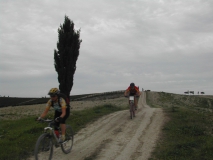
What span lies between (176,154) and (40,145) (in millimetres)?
4281

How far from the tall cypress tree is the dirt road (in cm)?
845

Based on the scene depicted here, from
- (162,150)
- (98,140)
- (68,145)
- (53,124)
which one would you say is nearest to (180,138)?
(162,150)

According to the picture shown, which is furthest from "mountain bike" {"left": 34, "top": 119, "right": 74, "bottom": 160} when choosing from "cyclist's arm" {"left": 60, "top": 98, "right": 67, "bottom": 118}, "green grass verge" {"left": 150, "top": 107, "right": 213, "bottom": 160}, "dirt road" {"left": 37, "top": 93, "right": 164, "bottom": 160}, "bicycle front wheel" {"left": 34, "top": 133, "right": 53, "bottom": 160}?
"green grass verge" {"left": 150, "top": 107, "right": 213, "bottom": 160}

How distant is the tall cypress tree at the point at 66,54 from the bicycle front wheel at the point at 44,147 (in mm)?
14750

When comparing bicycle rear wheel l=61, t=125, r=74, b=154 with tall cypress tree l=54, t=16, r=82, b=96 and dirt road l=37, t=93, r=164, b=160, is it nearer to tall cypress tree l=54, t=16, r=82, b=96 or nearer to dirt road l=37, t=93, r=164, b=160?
dirt road l=37, t=93, r=164, b=160

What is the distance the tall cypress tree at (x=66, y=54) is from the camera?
2198 cm

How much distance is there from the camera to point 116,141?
10141mm

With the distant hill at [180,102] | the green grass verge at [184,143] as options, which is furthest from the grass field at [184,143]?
the distant hill at [180,102]

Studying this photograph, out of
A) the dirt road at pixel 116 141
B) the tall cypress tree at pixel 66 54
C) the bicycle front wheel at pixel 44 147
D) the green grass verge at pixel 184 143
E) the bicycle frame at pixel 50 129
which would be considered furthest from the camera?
the tall cypress tree at pixel 66 54

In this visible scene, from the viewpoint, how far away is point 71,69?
22375 mm

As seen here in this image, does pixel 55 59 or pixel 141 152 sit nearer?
pixel 141 152

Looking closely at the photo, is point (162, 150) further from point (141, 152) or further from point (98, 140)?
point (98, 140)

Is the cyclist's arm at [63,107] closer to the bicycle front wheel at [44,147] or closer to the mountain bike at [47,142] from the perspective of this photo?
the mountain bike at [47,142]

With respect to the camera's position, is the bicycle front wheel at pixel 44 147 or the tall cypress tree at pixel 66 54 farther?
the tall cypress tree at pixel 66 54
